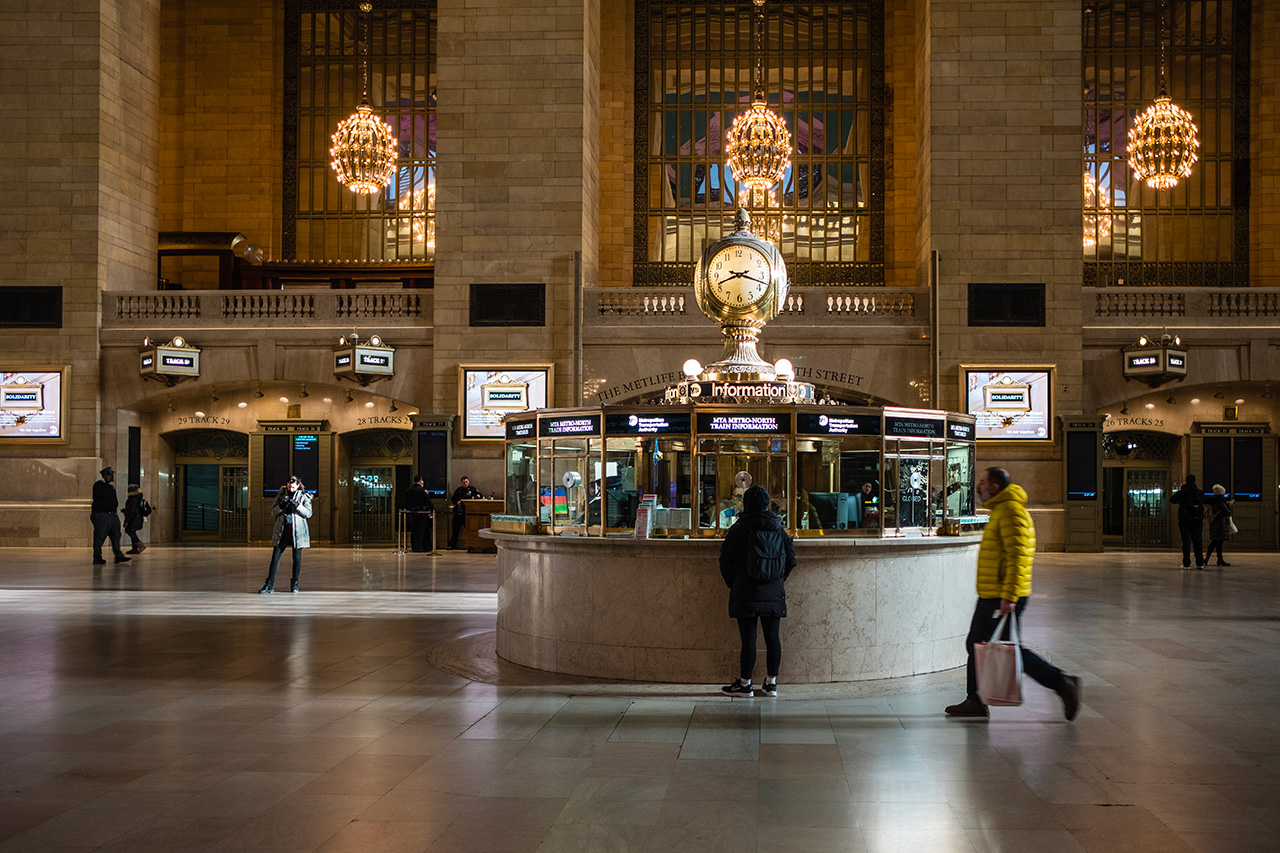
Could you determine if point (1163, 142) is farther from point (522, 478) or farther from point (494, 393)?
point (522, 478)

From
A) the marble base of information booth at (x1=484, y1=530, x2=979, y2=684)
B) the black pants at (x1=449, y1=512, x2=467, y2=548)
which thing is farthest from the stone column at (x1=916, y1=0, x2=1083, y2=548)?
the marble base of information booth at (x1=484, y1=530, x2=979, y2=684)

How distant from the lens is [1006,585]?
24.2 ft

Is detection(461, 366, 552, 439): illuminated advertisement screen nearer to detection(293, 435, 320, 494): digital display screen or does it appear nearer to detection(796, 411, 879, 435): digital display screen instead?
detection(293, 435, 320, 494): digital display screen

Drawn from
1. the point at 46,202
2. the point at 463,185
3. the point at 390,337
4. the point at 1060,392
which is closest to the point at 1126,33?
the point at 1060,392

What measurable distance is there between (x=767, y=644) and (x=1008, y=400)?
16.6 metres

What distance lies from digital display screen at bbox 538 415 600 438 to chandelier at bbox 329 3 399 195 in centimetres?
1550

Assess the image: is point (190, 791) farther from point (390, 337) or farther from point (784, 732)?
point (390, 337)

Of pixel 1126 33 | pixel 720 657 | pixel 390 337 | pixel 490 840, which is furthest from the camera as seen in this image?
pixel 1126 33

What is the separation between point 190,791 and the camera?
564cm

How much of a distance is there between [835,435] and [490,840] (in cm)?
509

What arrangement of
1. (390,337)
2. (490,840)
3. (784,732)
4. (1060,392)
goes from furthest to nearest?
(390,337) → (1060,392) → (784,732) → (490,840)

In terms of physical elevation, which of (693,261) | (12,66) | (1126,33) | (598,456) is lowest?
(598,456)

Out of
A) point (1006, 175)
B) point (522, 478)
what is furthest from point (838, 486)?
point (1006, 175)

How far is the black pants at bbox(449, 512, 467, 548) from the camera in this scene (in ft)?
75.9
